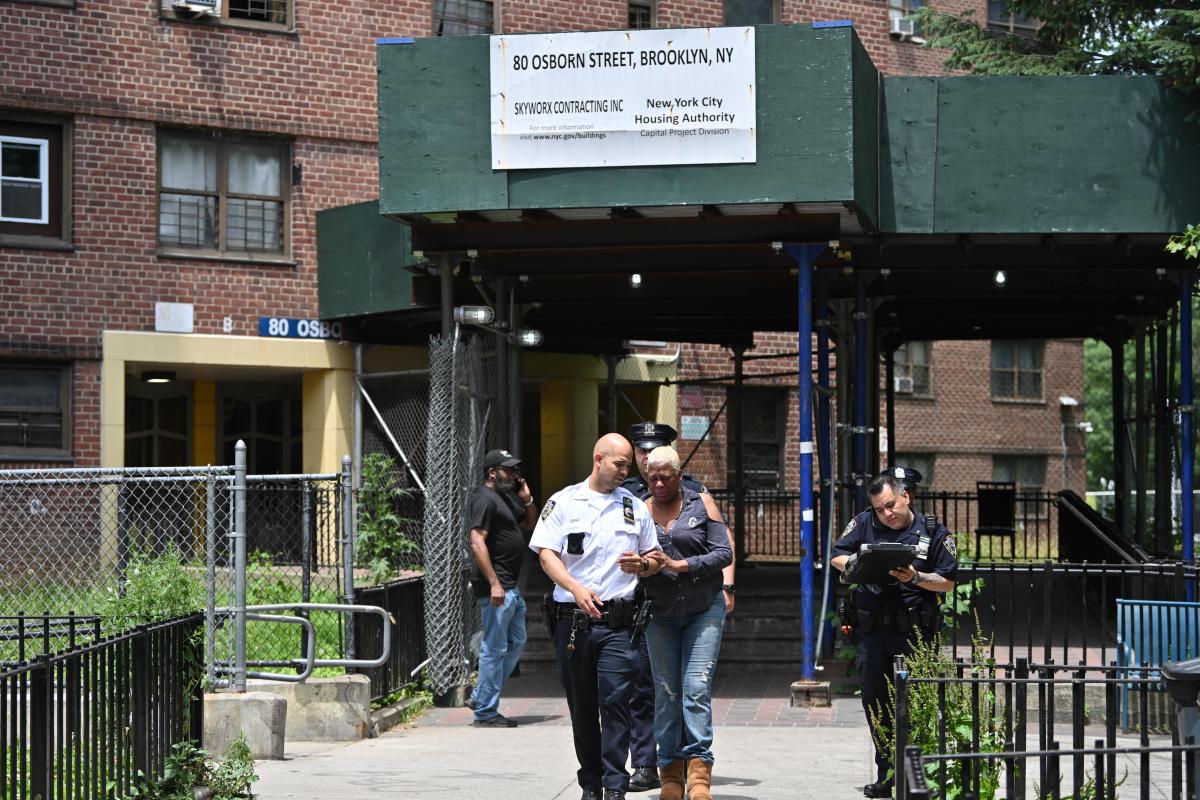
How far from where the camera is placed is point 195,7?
69.7 feet

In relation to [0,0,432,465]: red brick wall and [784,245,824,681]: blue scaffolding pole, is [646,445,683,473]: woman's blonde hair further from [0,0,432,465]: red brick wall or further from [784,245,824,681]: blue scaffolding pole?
[0,0,432,465]: red brick wall

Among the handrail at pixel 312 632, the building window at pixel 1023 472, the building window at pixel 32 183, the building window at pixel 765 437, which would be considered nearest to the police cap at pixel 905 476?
the handrail at pixel 312 632

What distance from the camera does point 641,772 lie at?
9.91 meters

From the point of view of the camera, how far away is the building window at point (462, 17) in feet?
77.0

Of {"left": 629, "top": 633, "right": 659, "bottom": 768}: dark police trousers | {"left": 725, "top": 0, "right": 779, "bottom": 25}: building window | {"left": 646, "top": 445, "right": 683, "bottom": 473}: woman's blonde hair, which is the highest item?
{"left": 725, "top": 0, "right": 779, "bottom": 25}: building window

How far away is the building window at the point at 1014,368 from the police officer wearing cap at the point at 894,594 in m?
25.3

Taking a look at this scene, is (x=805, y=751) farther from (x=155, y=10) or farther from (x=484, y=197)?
(x=155, y=10)

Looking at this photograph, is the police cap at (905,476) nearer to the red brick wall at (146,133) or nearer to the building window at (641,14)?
the red brick wall at (146,133)

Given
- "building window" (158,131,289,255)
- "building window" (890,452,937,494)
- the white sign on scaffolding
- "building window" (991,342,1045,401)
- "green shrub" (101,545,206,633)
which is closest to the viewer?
"green shrub" (101,545,206,633)

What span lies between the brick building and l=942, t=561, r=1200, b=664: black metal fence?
8.77 meters

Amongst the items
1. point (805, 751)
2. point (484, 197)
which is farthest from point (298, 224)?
point (805, 751)

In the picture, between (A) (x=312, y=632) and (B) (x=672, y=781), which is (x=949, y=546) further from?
(A) (x=312, y=632)

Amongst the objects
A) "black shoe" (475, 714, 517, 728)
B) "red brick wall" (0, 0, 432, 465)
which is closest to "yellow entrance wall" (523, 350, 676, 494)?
"red brick wall" (0, 0, 432, 465)

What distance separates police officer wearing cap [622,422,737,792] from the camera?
9.38 meters
